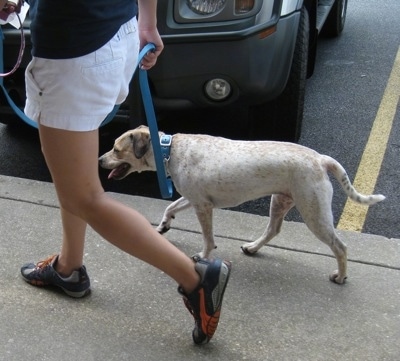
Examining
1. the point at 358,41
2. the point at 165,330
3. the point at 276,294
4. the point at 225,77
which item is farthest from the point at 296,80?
the point at 358,41

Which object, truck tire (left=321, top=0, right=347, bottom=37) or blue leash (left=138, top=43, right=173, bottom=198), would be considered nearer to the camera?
blue leash (left=138, top=43, right=173, bottom=198)

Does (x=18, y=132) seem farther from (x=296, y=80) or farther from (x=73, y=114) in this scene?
(x=73, y=114)

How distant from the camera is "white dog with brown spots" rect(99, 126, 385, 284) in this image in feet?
9.73

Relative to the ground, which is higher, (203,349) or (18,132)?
(203,349)

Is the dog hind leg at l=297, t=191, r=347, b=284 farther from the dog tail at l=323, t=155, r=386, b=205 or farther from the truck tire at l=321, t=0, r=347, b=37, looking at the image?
the truck tire at l=321, t=0, r=347, b=37

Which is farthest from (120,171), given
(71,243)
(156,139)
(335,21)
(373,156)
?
(335,21)

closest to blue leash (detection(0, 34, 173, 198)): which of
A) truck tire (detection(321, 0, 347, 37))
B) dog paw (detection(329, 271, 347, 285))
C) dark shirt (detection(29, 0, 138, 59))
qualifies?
dark shirt (detection(29, 0, 138, 59))

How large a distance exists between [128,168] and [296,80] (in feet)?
4.67

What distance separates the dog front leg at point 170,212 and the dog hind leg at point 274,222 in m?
0.38

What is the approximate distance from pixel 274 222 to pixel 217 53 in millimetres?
998

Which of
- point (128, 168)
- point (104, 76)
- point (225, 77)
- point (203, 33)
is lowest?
point (128, 168)

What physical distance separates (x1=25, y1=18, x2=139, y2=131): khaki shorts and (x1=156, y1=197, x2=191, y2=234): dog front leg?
116 centimetres

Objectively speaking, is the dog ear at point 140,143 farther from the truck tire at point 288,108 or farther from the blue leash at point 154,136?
the truck tire at point 288,108

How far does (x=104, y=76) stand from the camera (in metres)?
2.24
